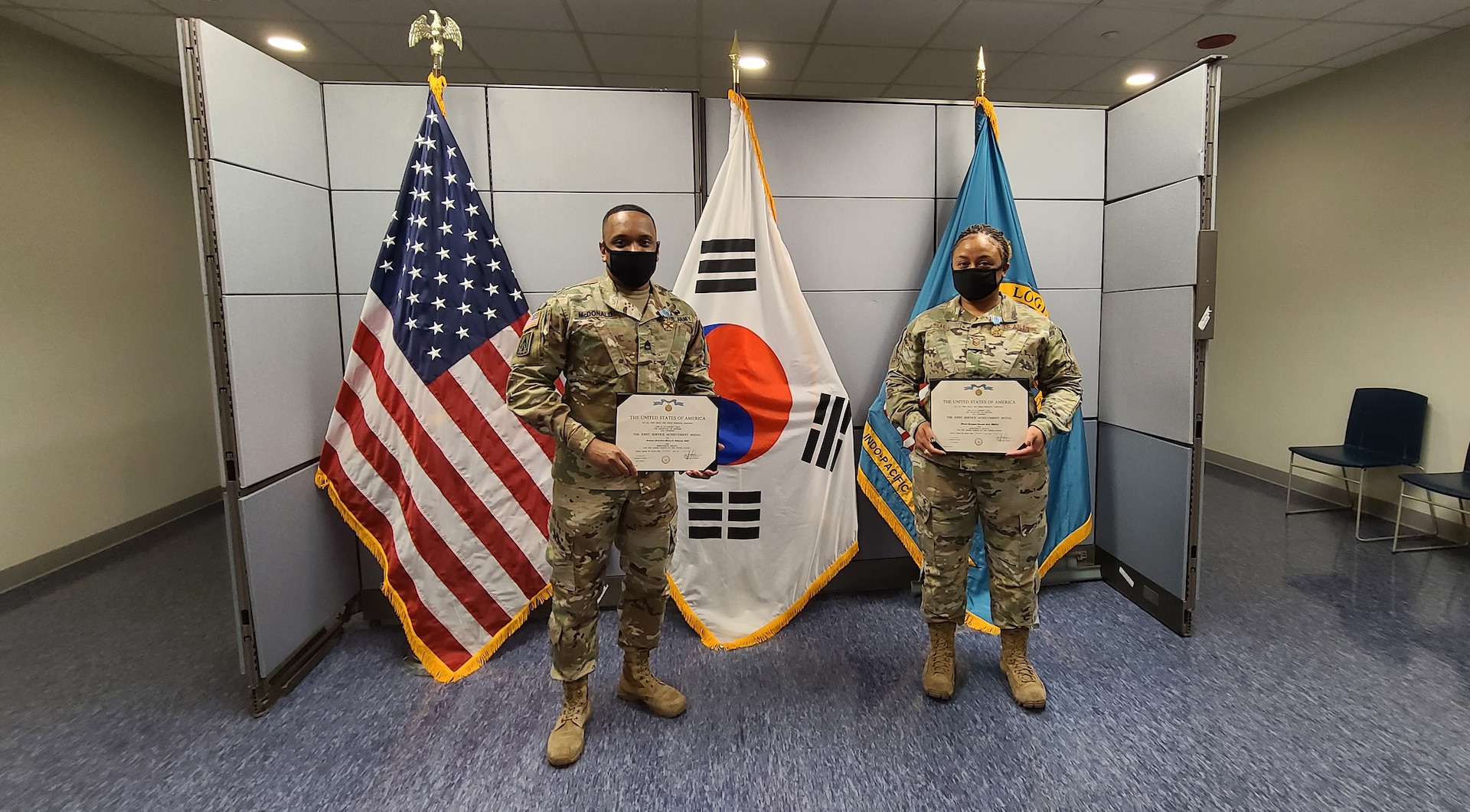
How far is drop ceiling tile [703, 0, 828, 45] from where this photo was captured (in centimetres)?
339

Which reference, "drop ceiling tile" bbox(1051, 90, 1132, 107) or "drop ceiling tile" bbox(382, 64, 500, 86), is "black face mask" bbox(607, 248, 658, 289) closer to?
"drop ceiling tile" bbox(382, 64, 500, 86)

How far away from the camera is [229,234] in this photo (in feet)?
6.86

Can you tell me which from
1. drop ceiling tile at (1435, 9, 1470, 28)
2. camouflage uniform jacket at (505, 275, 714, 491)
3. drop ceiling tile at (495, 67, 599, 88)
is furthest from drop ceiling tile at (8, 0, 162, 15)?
drop ceiling tile at (1435, 9, 1470, 28)

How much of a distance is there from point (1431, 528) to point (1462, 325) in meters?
1.17

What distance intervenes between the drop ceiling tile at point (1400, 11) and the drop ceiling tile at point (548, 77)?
14.2 feet

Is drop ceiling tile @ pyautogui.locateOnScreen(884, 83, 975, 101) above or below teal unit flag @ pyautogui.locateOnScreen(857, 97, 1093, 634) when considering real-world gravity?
above

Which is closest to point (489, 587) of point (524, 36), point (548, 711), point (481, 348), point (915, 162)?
point (548, 711)

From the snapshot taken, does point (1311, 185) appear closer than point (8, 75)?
No

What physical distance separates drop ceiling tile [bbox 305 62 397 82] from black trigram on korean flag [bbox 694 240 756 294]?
2929mm

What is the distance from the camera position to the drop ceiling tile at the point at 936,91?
4750 millimetres

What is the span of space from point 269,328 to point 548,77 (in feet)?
9.96

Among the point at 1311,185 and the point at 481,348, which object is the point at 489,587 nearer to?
the point at 481,348

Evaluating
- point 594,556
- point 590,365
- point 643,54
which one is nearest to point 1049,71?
point 643,54

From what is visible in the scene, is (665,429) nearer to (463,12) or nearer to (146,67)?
(463,12)
